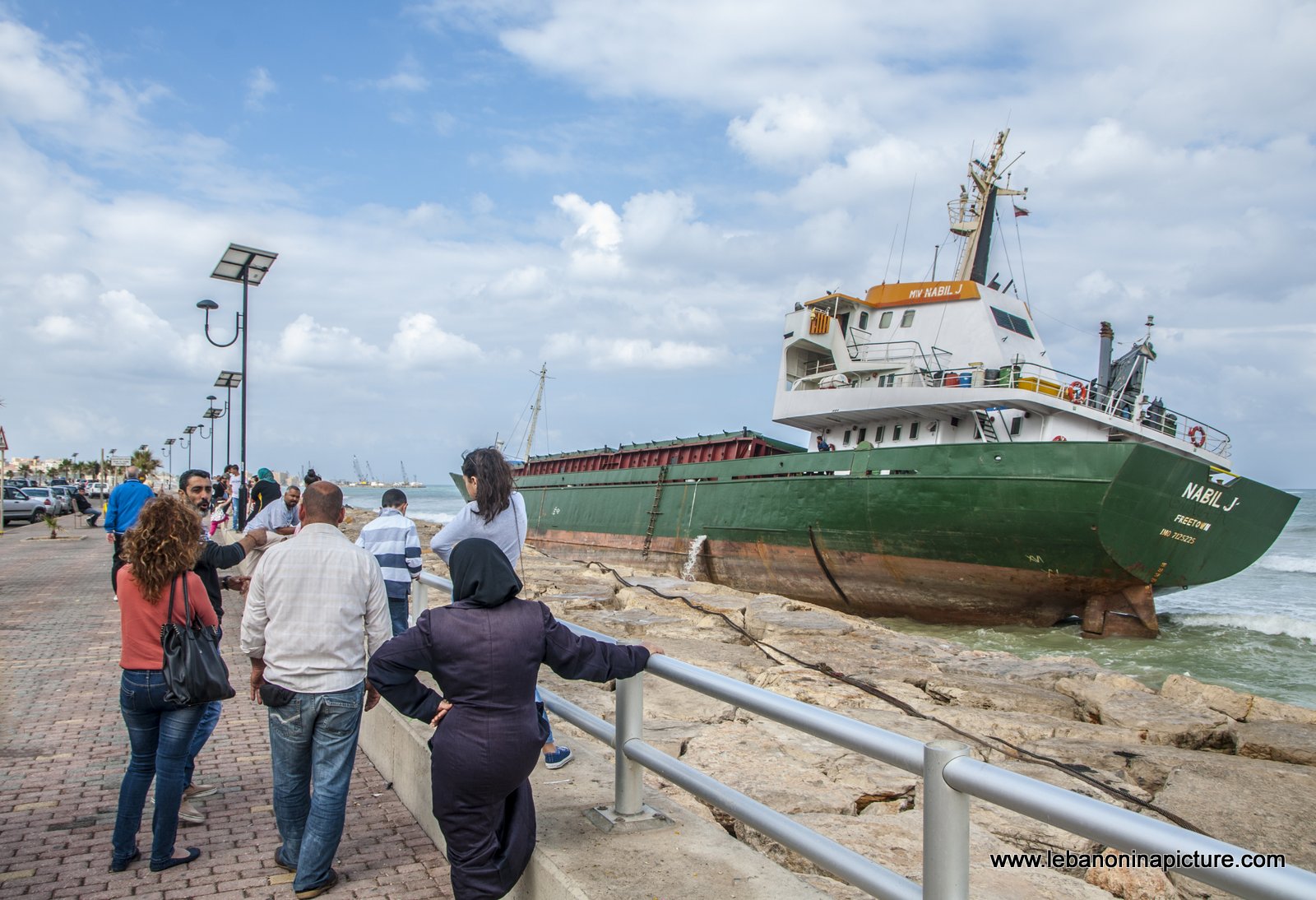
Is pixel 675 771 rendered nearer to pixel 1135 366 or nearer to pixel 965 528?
pixel 965 528

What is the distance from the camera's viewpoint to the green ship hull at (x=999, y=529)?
14.1 metres

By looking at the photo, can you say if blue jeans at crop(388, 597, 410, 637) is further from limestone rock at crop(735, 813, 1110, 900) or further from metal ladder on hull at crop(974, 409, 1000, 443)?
metal ladder on hull at crop(974, 409, 1000, 443)

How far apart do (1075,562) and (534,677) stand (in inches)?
539

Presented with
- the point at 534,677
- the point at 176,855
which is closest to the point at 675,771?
the point at 534,677

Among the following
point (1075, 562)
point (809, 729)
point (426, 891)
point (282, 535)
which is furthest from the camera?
point (1075, 562)

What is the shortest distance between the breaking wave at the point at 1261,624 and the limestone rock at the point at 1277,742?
43.7 feet

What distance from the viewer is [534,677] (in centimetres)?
298

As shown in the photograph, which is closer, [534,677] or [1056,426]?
[534,677]

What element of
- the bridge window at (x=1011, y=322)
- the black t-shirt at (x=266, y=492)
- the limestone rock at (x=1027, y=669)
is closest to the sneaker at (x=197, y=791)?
the black t-shirt at (x=266, y=492)

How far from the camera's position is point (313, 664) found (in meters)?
3.46

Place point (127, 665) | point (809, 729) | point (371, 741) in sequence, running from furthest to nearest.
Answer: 1. point (371, 741)
2. point (127, 665)
3. point (809, 729)

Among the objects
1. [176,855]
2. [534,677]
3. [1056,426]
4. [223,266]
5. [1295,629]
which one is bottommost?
[1295,629]

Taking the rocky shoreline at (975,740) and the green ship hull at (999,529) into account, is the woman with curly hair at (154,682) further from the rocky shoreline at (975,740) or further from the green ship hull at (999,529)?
the green ship hull at (999,529)

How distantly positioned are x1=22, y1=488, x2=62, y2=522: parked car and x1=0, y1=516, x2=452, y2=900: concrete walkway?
33.6 metres
